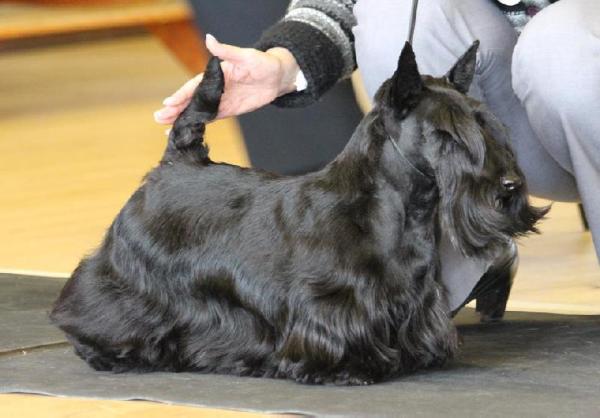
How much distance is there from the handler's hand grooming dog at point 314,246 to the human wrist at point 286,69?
195 mm

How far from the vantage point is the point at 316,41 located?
1.84 metres

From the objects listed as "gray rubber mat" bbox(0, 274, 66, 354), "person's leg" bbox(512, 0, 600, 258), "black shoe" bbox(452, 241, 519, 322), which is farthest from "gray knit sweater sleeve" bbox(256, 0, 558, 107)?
"gray rubber mat" bbox(0, 274, 66, 354)

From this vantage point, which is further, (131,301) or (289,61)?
(289,61)

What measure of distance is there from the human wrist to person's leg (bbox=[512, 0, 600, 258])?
0.30 meters

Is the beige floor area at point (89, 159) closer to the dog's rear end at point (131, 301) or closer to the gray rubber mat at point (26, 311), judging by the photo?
the gray rubber mat at point (26, 311)

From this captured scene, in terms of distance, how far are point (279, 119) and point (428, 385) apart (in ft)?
4.22

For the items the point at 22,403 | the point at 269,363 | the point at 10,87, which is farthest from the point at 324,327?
the point at 10,87

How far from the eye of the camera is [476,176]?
1.41m

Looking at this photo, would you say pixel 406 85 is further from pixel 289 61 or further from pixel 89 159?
pixel 89 159

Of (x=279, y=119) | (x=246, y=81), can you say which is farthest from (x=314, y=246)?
(x=279, y=119)

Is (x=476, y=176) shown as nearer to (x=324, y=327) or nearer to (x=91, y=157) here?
(x=324, y=327)

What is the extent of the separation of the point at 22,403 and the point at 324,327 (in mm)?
357

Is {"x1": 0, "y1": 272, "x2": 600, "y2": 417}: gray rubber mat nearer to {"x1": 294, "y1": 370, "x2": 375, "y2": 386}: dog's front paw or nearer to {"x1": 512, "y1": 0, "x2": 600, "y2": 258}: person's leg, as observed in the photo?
{"x1": 294, "y1": 370, "x2": 375, "y2": 386}: dog's front paw

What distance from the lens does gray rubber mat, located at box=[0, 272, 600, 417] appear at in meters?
1.38
